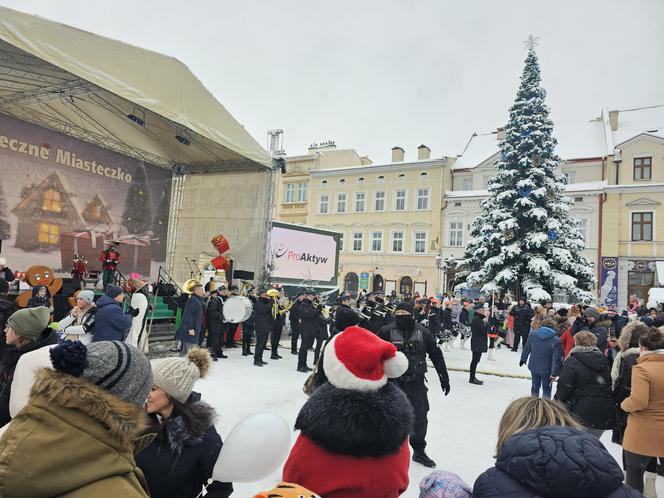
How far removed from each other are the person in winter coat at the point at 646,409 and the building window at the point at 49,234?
15426 mm

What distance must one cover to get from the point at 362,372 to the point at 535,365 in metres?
5.89

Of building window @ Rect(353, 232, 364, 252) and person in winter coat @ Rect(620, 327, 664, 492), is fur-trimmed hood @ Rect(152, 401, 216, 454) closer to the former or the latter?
person in winter coat @ Rect(620, 327, 664, 492)

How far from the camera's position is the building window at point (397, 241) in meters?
34.0

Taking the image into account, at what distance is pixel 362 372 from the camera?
2029 millimetres

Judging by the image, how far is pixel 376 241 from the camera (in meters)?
34.9

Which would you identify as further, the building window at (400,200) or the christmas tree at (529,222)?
the building window at (400,200)

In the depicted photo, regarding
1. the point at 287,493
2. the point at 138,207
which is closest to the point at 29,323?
the point at 287,493

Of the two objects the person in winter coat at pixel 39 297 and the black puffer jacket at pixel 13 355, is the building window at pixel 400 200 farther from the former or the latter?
the black puffer jacket at pixel 13 355

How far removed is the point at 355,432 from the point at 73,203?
15625mm

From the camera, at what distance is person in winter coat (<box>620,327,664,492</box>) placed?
3.31 m

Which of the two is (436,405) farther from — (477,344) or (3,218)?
(3,218)

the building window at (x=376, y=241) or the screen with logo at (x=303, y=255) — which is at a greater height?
the building window at (x=376, y=241)

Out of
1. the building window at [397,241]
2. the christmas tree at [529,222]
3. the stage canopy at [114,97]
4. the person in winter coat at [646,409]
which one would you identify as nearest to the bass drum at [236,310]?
Answer: the stage canopy at [114,97]

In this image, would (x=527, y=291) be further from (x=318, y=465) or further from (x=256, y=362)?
(x=318, y=465)
